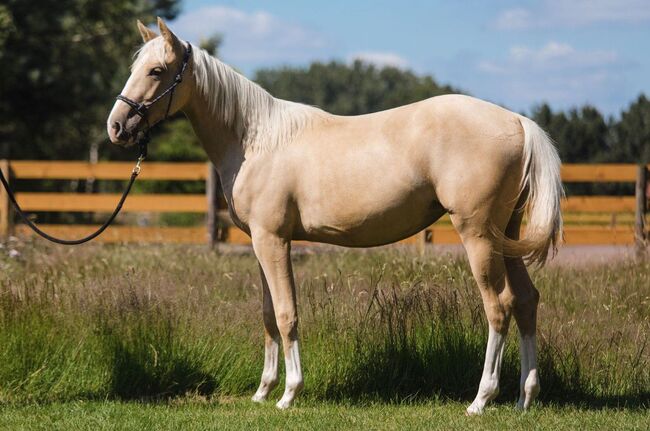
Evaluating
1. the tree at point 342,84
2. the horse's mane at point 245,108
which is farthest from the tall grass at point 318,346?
the tree at point 342,84

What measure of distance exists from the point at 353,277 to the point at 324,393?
1777 millimetres

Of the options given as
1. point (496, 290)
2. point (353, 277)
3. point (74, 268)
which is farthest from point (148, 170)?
point (496, 290)

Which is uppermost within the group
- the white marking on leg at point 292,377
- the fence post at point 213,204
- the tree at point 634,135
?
the tree at point 634,135

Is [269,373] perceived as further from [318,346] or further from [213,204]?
[213,204]

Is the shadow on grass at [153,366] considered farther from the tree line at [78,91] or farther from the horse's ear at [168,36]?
the tree line at [78,91]

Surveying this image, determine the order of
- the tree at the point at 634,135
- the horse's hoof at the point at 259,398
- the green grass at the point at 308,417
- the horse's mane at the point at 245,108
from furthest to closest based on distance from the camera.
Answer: the tree at the point at 634,135 → the horse's hoof at the point at 259,398 → the horse's mane at the point at 245,108 → the green grass at the point at 308,417

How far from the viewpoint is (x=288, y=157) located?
19.0ft

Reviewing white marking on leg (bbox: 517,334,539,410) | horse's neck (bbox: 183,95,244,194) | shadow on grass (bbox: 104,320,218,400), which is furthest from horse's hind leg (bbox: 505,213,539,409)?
shadow on grass (bbox: 104,320,218,400)

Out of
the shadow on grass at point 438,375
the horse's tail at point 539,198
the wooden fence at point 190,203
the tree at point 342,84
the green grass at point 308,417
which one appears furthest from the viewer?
the tree at point 342,84

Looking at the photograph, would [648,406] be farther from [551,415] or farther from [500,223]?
[500,223]

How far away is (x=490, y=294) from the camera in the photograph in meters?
5.45

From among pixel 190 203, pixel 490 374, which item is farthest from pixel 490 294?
pixel 190 203

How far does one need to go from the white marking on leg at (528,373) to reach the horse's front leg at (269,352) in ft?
5.49

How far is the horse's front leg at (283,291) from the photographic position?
5.72 meters
